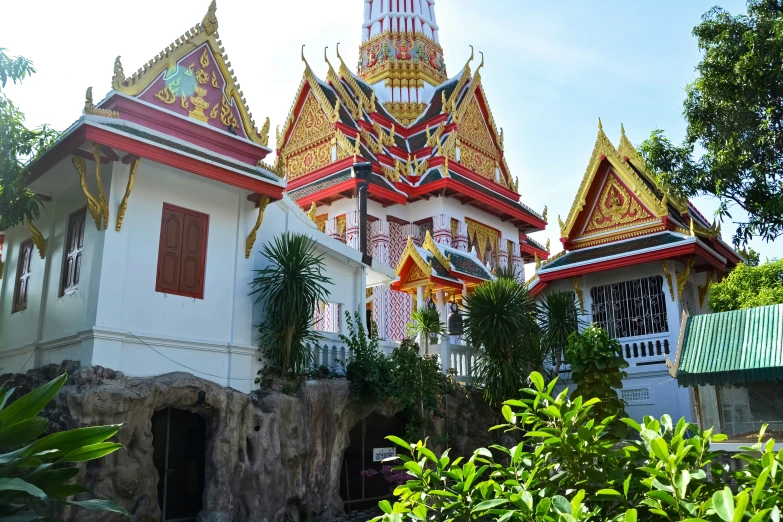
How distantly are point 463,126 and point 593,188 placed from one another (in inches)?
389

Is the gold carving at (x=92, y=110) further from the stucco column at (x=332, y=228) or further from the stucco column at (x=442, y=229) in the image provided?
the stucco column at (x=442, y=229)

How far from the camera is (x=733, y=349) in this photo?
8.35 m

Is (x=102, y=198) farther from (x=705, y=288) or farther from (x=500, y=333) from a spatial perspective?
(x=705, y=288)

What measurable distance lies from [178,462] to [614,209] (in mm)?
11704

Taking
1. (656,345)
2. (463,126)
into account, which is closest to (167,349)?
(656,345)

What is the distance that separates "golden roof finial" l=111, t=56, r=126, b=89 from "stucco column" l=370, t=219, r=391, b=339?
38.0 feet

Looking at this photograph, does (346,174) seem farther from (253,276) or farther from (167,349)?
(167,349)

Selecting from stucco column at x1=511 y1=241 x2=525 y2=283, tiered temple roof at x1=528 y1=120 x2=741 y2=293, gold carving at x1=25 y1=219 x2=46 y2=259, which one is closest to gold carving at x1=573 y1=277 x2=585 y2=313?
tiered temple roof at x1=528 y1=120 x2=741 y2=293

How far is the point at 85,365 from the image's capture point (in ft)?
28.7

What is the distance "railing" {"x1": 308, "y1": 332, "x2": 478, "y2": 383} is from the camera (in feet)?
38.6

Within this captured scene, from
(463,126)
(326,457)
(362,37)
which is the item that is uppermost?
(362,37)

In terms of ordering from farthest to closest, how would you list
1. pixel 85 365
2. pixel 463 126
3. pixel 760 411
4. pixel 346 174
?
pixel 463 126 < pixel 346 174 < pixel 85 365 < pixel 760 411

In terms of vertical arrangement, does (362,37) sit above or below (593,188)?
above

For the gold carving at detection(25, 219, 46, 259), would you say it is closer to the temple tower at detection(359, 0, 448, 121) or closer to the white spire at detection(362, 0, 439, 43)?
the temple tower at detection(359, 0, 448, 121)
